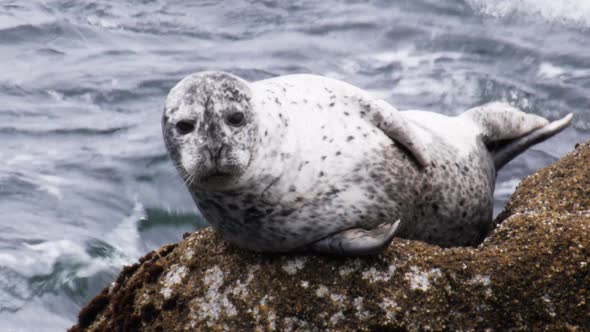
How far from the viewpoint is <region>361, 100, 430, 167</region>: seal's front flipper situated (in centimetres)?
478

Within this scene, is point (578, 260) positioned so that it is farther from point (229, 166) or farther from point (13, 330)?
point (13, 330)

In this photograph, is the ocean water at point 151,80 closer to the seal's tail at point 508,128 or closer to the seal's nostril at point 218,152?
the seal's tail at point 508,128

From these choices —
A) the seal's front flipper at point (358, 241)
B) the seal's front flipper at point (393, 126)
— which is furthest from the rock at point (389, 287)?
the seal's front flipper at point (393, 126)

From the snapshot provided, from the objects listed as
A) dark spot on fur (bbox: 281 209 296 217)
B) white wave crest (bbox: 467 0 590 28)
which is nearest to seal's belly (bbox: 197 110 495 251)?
dark spot on fur (bbox: 281 209 296 217)

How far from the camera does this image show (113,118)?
10773 millimetres

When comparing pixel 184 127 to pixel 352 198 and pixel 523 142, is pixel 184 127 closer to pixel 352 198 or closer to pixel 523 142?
pixel 352 198

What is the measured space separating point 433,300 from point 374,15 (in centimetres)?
1086

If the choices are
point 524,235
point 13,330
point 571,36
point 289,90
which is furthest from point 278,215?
point 571,36

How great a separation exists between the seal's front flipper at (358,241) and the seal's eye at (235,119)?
78cm

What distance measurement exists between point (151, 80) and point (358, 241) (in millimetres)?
8316

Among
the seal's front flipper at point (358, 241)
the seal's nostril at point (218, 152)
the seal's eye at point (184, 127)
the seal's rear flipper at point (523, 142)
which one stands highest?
the seal's eye at point (184, 127)

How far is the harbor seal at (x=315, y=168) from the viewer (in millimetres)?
3947

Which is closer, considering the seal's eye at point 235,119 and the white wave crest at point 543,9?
the seal's eye at point 235,119

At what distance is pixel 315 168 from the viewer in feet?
14.4
